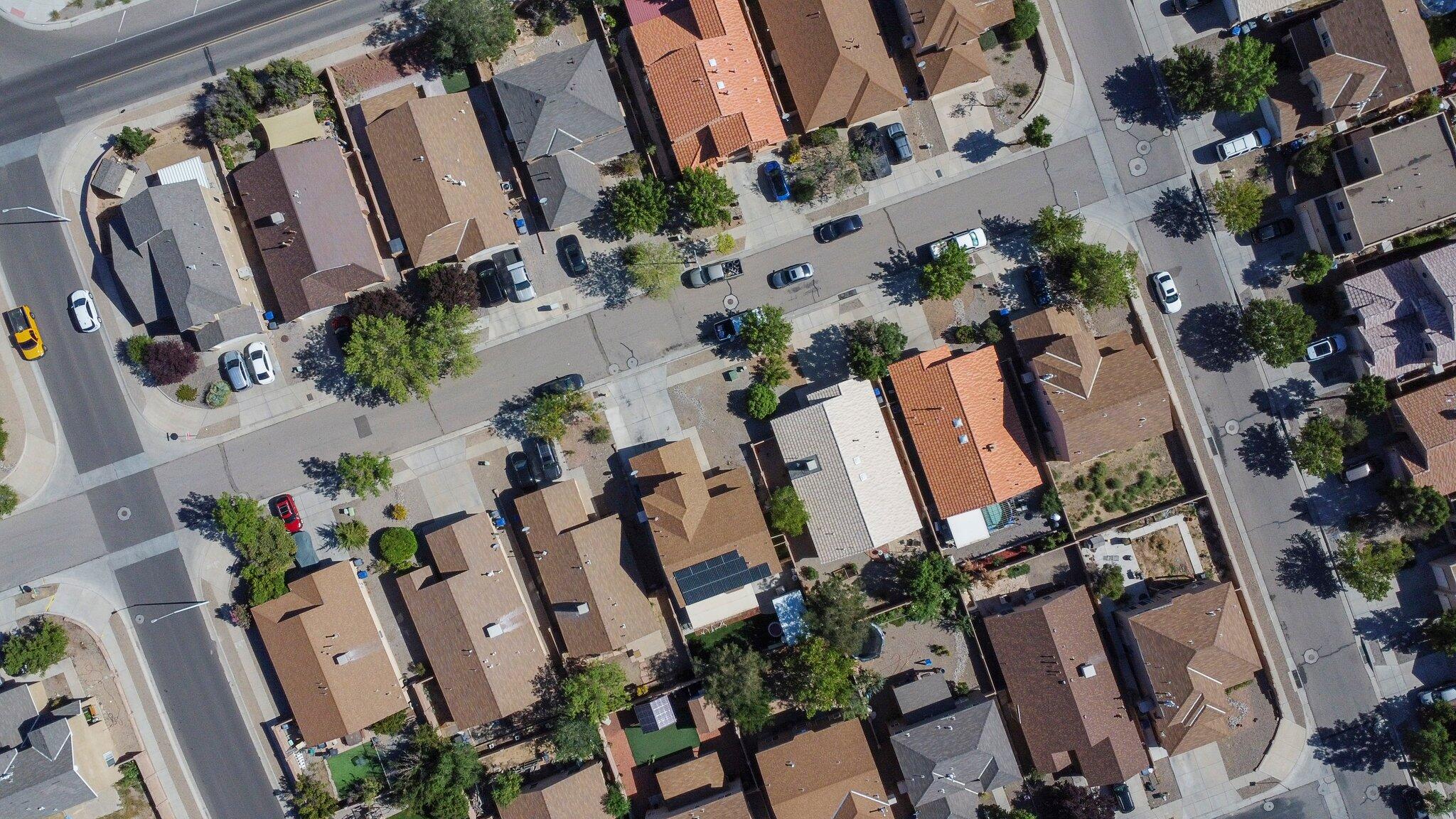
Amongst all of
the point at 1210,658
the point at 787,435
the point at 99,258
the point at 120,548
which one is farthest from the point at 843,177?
the point at 120,548

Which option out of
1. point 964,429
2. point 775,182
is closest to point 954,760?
point 964,429

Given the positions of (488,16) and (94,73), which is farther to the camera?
(94,73)

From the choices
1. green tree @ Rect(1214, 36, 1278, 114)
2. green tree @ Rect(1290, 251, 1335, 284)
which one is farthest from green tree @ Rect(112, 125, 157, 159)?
green tree @ Rect(1290, 251, 1335, 284)

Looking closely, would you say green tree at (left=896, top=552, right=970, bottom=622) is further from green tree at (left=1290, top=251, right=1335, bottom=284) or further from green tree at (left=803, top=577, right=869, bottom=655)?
green tree at (left=1290, top=251, right=1335, bottom=284)

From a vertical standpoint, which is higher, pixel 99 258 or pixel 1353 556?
pixel 99 258

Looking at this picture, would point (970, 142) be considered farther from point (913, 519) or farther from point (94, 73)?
point (94, 73)

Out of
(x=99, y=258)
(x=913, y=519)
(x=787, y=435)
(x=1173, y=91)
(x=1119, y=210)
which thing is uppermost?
(x=99, y=258)

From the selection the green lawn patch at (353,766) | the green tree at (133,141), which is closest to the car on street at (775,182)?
the green tree at (133,141)
